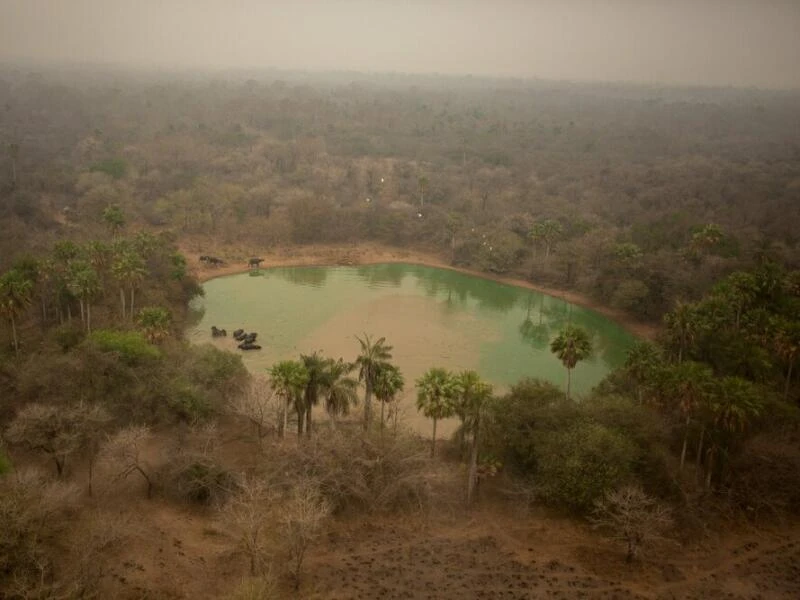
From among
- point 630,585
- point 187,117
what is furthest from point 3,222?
point 187,117

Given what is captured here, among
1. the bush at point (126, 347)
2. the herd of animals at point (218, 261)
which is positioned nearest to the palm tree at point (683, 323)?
the bush at point (126, 347)

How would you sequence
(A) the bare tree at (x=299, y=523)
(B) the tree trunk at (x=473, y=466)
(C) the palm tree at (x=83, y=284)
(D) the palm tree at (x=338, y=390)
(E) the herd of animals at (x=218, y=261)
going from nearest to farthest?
(A) the bare tree at (x=299, y=523), (B) the tree trunk at (x=473, y=466), (D) the palm tree at (x=338, y=390), (C) the palm tree at (x=83, y=284), (E) the herd of animals at (x=218, y=261)

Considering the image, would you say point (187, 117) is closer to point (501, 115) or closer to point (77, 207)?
point (77, 207)

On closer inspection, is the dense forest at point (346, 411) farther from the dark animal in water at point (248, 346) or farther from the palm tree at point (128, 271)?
the dark animal in water at point (248, 346)

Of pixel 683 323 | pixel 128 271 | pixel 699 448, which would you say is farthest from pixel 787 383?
pixel 128 271

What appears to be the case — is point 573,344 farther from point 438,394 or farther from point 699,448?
point 438,394
